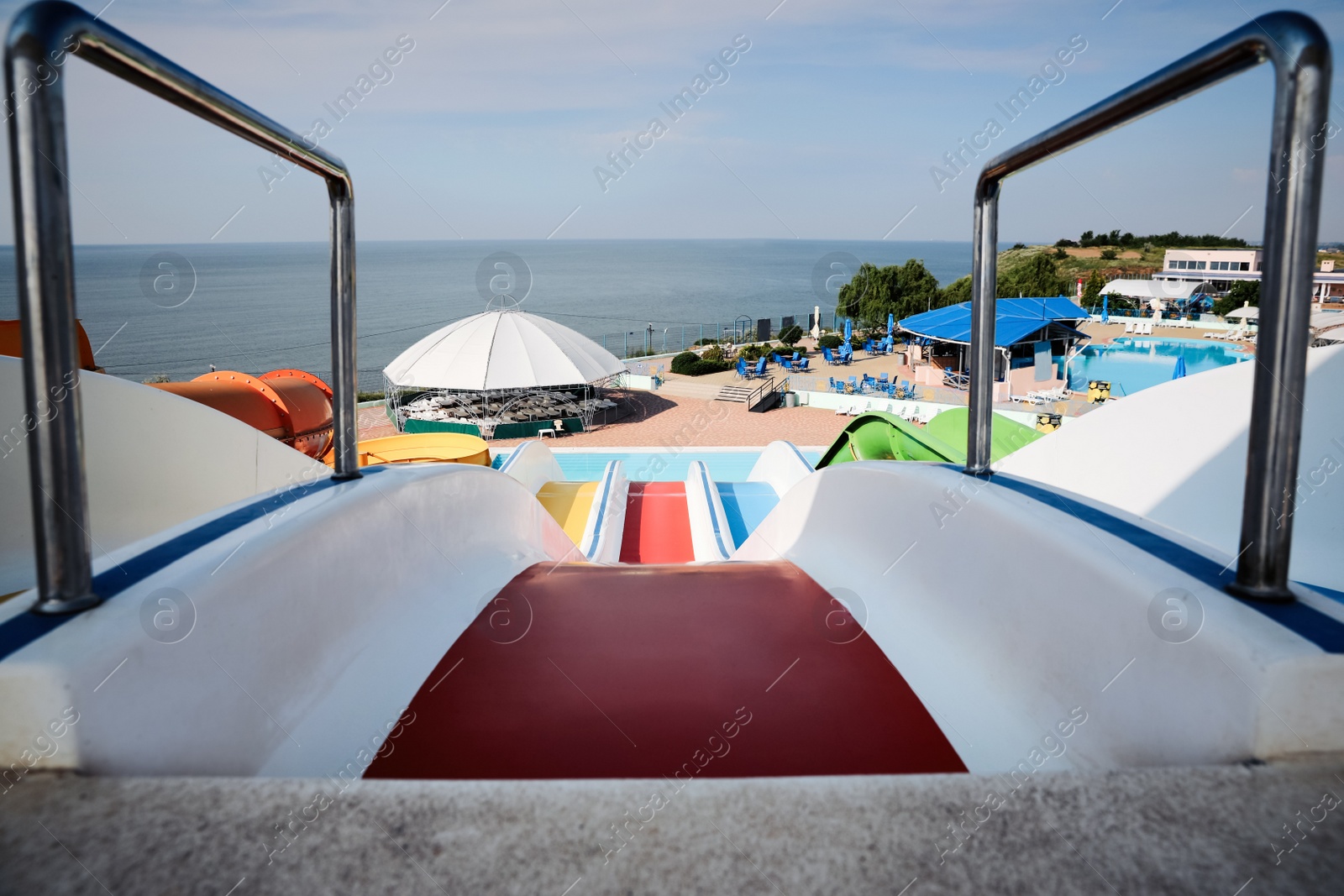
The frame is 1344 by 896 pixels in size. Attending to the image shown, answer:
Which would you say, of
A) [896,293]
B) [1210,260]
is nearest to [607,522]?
[896,293]

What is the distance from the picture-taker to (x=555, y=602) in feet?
7.60

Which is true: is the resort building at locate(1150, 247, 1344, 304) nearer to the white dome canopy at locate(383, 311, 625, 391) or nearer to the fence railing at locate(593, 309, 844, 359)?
the fence railing at locate(593, 309, 844, 359)

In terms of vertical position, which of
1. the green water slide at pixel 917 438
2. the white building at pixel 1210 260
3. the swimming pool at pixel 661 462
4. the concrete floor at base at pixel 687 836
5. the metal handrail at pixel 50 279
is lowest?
the swimming pool at pixel 661 462

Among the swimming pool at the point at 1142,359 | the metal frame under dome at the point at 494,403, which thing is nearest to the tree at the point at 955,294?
the swimming pool at the point at 1142,359

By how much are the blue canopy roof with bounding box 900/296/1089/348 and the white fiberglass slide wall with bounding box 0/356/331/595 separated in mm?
21934

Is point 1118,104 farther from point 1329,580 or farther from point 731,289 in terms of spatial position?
point 731,289

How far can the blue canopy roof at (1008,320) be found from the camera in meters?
24.0

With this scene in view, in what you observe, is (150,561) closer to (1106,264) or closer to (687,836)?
(687,836)

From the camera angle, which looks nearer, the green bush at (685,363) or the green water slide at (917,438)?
the green water slide at (917,438)

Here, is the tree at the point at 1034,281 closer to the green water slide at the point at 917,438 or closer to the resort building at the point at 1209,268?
the resort building at the point at 1209,268

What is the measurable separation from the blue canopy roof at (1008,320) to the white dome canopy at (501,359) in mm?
9585

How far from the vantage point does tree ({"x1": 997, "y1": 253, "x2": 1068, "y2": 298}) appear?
4547 centimetres

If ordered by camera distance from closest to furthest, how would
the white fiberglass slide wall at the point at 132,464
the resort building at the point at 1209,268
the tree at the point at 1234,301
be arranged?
the white fiberglass slide wall at the point at 132,464
the tree at the point at 1234,301
the resort building at the point at 1209,268

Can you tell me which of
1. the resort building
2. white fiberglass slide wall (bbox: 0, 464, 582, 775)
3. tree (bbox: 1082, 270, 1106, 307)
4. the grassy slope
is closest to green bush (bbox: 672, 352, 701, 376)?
tree (bbox: 1082, 270, 1106, 307)
